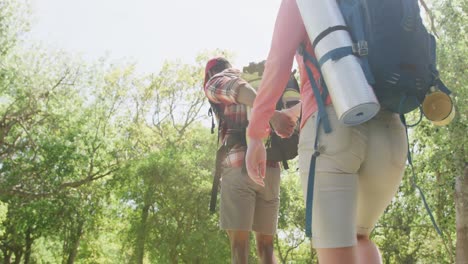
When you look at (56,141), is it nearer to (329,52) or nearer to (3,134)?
(3,134)

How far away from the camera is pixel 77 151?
82.6ft

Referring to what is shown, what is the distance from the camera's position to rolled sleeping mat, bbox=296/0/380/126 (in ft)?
5.24

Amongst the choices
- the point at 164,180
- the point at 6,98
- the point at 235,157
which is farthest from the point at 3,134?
the point at 235,157

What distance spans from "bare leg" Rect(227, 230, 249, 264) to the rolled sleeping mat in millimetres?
2246

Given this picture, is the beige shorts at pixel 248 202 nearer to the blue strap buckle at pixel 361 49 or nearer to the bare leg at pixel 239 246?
the bare leg at pixel 239 246

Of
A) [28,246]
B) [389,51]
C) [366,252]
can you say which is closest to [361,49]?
[389,51]

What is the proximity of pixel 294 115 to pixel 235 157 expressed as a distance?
0.88m

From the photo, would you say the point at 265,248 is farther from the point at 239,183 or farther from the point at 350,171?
the point at 350,171

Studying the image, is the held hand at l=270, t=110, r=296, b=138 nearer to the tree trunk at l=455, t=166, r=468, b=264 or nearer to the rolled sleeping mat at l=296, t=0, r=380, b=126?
the rolled sleeping mat at l=296, t=0, r=380, b=126

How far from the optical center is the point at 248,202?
12.6 ft

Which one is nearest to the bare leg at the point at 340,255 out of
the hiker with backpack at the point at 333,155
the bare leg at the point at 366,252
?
the hiker with backpack at the point at 333,155

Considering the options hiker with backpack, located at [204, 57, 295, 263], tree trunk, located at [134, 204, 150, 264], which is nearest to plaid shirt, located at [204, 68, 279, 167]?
hiker with backpack, located at [204, 57, 295, 263]

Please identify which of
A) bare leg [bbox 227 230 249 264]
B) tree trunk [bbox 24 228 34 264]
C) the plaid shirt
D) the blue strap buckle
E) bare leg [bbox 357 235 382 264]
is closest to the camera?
the blue strap buckle

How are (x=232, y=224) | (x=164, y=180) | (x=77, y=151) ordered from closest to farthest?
1. (x=232, y=224)
2. (x=164, y=180)
3. (x=77, y=151)
